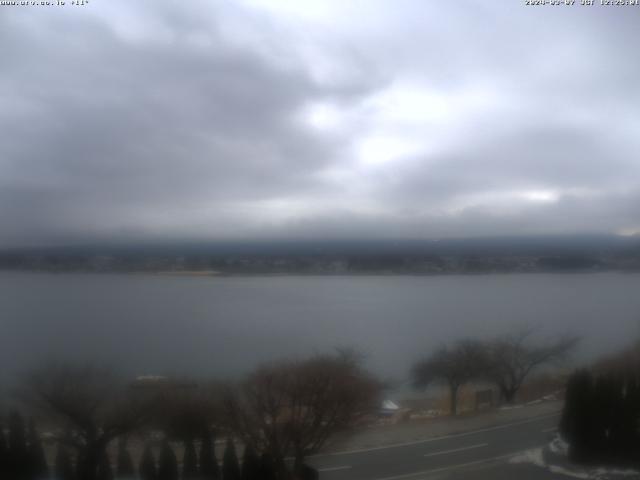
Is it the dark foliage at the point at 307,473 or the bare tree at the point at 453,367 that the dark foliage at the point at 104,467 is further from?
the bare tree at the point at 453,367

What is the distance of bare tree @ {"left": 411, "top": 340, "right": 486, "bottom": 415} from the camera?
3088 millimetres

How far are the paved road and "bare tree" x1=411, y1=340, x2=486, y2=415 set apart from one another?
0.23 meters

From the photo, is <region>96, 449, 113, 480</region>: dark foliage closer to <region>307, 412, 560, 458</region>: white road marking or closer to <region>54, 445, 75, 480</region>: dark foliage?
<region>54, 445, 75, 480</region>: dark foliage

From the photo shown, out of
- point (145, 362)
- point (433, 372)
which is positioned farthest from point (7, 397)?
point (433, 372)

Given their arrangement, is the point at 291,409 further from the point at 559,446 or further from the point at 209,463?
the point at 559,446

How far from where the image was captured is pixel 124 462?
2.64 meters

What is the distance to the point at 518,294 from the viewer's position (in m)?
3.38

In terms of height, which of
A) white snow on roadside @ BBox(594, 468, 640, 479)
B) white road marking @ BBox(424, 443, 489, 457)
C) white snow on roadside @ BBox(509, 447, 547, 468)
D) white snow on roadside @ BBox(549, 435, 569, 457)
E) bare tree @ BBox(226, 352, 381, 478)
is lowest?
white snow on roadside @ BBox(594, 468, 640, 479)

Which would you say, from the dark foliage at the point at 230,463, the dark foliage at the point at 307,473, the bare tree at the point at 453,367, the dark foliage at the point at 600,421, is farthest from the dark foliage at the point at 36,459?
the dark foliage at the point at 600,421

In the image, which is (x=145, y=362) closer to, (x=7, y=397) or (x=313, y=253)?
(x=7, y=397)

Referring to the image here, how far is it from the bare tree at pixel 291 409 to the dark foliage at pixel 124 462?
1.78ft

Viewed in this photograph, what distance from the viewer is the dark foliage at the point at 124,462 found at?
8.66 feet

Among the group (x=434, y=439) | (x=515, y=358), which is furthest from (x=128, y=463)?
(x=515, y=358)

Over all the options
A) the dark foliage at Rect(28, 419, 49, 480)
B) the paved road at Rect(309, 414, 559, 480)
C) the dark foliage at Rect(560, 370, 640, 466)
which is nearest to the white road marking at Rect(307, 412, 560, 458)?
the paved road at Rect(309, 414, 559, 480)
